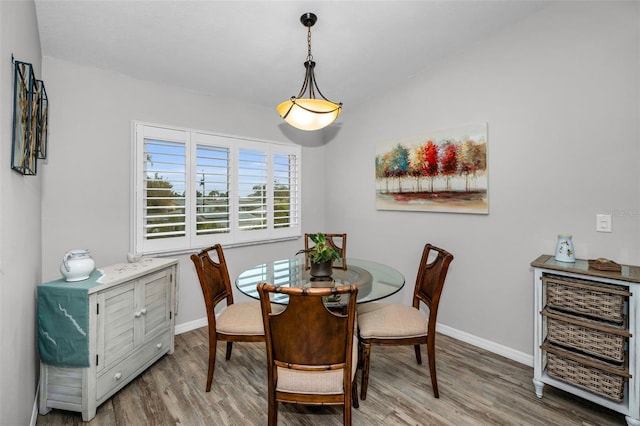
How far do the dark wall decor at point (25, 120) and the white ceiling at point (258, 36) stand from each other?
726mm

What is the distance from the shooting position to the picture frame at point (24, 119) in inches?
53.7

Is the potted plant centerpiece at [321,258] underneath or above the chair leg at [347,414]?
above

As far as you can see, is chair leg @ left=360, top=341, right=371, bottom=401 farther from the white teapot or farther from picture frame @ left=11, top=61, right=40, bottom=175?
picture frame @ left=11, top=61, right=40, bottom=175

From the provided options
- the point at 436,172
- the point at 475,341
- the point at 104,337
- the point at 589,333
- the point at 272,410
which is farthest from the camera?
the point at 436,172

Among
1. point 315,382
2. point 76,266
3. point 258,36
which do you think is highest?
point 258,36

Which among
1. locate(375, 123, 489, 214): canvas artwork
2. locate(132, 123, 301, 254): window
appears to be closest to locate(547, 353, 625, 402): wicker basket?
locate(375, 123, 489, 214): canvas artwork

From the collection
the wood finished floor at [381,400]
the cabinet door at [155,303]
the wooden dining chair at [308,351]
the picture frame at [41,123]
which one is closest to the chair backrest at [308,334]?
the wooden dining chair at [308,351]

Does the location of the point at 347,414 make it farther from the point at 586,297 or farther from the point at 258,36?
the point at 258,36

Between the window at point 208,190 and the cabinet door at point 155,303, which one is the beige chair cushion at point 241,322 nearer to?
the cabinet door at point 155,303

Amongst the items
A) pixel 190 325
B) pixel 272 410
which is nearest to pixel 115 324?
pixel 190 325

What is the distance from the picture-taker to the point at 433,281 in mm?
2205

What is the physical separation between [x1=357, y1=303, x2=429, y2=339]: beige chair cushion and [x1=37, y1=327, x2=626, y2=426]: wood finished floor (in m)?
0.47

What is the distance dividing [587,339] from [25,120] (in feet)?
11.3

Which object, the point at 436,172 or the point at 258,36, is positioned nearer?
the point at 258,36
